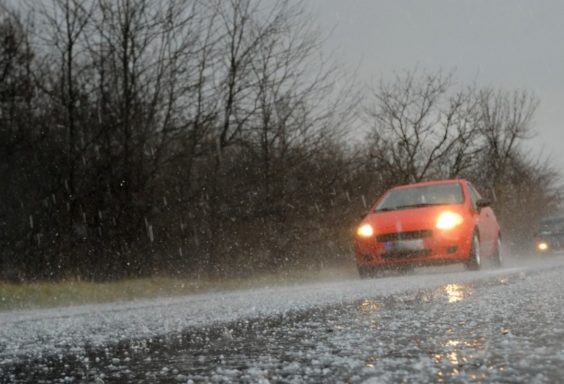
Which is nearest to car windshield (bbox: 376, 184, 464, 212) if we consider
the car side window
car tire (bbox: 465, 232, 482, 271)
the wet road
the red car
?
the red car

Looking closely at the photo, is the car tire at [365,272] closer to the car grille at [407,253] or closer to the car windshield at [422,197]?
the car grille at [407,253]

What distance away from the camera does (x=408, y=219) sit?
12.3 metres

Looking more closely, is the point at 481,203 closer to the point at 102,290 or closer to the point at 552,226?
the point at 102,290

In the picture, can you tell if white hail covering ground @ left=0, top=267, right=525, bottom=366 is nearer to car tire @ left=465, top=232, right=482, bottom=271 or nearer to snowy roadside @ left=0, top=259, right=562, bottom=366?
snowy roadside @ left=0, top=259, right=562, bottom=366

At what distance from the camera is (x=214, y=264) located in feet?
48.3

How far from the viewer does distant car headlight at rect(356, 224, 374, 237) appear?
12.4 meters

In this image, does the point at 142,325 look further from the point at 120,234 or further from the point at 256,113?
the point at 256,113

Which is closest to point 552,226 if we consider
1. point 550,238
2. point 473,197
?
point 550,238

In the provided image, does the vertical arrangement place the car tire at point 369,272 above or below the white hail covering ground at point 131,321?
above

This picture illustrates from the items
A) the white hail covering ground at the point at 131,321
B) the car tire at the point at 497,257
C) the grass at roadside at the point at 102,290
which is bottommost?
the white hail covering ground at the point at 131,321

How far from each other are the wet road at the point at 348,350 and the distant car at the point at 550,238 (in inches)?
733

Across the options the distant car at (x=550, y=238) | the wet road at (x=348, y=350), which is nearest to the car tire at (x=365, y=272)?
the wet road at (x=348, y=350)

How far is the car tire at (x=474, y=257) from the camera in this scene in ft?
40.7

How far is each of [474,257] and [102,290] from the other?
5.31 meters
